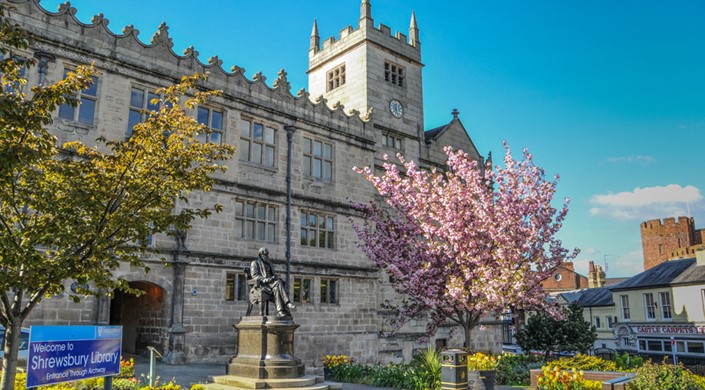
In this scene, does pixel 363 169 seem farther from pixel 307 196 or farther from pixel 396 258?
pixel 396 258

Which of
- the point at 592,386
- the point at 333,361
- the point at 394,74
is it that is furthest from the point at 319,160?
the point at 592,386

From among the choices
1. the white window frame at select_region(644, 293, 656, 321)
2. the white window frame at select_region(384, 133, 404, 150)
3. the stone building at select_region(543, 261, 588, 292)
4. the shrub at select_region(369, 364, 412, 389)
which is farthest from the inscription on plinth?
the stone building at select_region(543, 261, 588, 292)

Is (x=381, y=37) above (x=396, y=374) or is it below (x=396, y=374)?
above

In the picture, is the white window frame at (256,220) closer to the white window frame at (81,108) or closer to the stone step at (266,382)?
the white window frame at (81,108)

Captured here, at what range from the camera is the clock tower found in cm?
3034

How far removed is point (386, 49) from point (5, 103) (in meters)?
25.9

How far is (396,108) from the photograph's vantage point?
31375 millimetres

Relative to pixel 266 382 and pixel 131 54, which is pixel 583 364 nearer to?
pixel 266 382

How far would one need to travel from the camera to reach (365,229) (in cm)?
2505

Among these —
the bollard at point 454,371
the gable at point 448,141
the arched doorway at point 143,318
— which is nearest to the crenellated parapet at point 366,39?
the gable at point 448,141

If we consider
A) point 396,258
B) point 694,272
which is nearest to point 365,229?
point 396,258

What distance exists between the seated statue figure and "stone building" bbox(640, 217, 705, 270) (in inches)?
2177

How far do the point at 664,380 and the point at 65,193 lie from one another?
13.7m

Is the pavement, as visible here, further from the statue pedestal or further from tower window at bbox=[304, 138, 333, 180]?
tower window at bbox=[304, 138, 333, 180]
